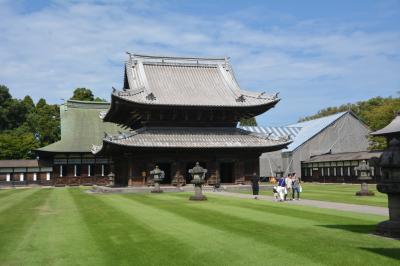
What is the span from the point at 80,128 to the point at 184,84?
27.8 metres

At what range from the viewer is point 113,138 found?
40562mm

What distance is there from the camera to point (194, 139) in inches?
1736

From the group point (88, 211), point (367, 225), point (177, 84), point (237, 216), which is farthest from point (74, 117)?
point (367, 225)

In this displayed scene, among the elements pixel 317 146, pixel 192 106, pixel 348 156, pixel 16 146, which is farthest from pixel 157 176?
pixel 16 146

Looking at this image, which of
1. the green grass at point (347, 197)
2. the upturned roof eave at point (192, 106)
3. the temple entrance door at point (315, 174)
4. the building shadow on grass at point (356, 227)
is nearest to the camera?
the building shadow on grass at point (356, 227)

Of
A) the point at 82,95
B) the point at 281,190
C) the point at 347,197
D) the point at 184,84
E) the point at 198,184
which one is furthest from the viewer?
the point at 82,95

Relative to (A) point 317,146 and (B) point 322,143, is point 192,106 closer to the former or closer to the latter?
(A) point 317,146

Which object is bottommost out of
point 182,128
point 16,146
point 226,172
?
point 226,172

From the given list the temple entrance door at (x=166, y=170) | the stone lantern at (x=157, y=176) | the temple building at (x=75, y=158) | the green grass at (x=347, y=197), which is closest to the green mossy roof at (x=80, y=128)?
the temple building at (x=75, y=158)

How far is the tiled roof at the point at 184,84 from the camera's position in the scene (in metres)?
44.6

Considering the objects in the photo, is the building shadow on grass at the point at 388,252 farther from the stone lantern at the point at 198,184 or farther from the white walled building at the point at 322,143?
the white walled building at the point at 322,143

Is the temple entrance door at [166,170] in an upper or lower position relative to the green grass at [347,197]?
upper

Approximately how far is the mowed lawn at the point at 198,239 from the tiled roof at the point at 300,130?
2195 inches

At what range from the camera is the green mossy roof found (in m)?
64.3
